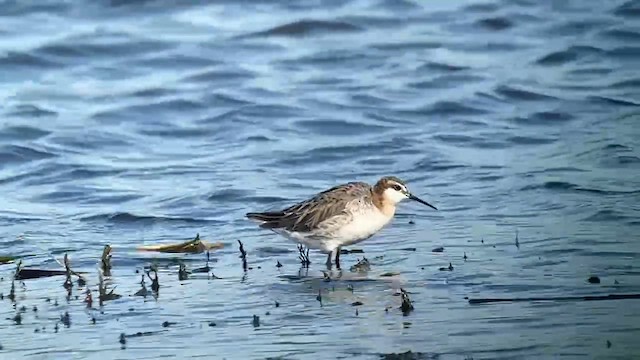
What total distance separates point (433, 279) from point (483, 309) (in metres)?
1.08

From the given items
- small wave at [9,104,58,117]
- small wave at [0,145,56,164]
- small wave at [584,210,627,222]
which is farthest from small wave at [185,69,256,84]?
small wave at [584,210,627,222]

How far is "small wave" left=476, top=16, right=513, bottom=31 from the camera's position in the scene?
22.8 m

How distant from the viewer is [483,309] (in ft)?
28.2

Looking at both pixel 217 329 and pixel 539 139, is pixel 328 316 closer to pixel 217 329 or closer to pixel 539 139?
pixel 217 329

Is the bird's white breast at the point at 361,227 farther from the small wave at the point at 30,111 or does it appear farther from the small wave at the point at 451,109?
the small wave at the point at 30,111

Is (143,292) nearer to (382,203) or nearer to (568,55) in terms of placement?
(382,203)

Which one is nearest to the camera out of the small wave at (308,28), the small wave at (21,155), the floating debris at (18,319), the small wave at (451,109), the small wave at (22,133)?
the floating debris at (18,319)

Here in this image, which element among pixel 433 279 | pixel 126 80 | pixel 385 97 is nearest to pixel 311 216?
pixel 433 279

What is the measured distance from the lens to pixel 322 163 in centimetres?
1505

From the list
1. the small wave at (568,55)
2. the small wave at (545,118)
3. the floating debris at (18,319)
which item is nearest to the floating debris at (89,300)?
the floating debris at (18,319)

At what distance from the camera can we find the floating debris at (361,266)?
409 inches

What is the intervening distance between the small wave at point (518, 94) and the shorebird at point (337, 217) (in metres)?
6.73

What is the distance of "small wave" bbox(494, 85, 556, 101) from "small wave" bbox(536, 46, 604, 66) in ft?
6.32

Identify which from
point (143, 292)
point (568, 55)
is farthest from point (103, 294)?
point (568, 55)
